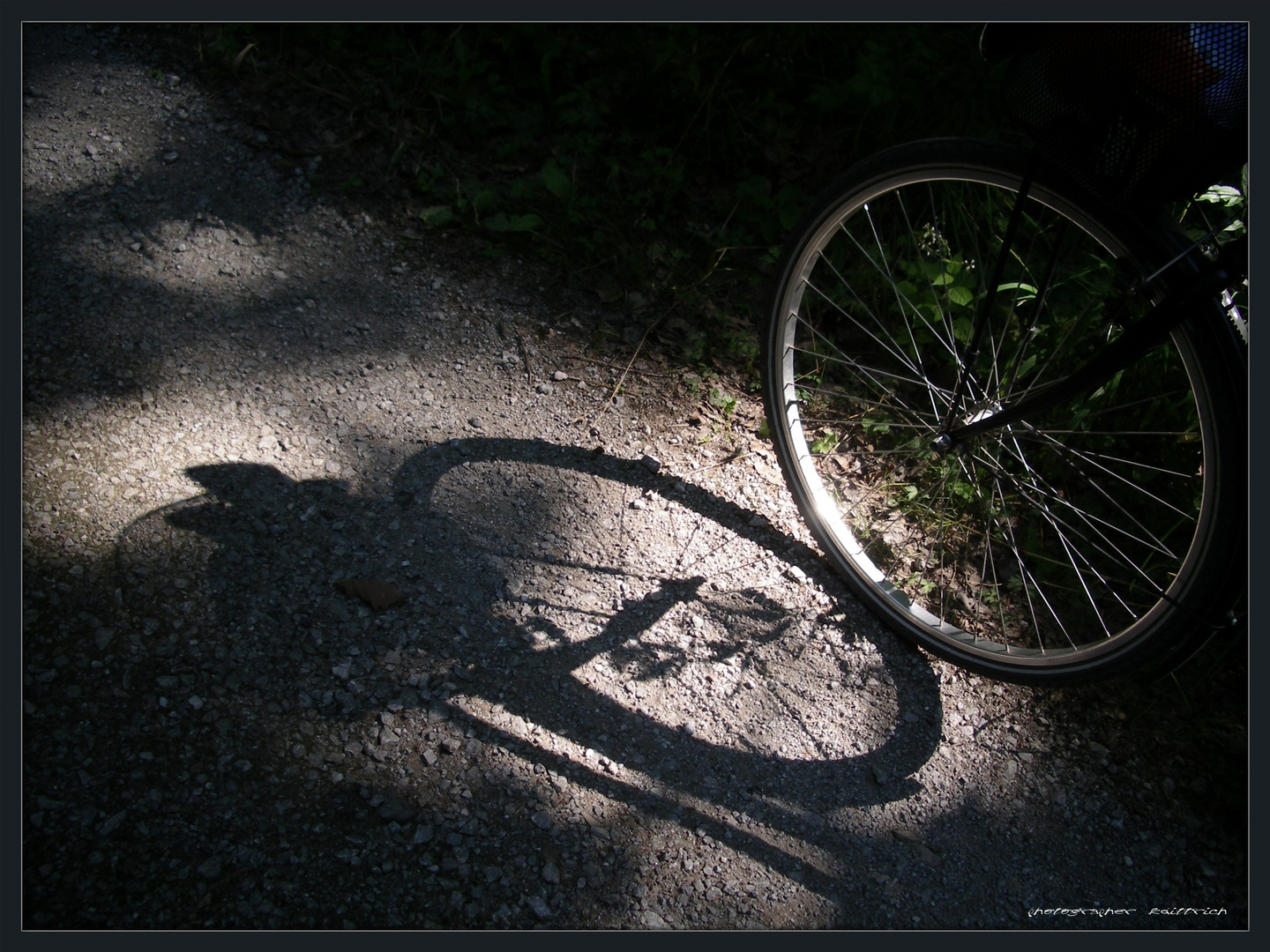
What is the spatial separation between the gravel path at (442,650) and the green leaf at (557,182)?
1.42ft

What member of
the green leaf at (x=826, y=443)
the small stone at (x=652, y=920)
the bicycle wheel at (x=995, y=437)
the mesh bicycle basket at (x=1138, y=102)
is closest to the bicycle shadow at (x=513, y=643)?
the small stone at (x=652, y=920)

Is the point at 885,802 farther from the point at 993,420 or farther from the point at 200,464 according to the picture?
the point at 200,464

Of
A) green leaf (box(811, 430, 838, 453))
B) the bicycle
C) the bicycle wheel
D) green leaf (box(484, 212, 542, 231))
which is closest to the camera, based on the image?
the bicycle

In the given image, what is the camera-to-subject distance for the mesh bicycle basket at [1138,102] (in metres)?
1.44

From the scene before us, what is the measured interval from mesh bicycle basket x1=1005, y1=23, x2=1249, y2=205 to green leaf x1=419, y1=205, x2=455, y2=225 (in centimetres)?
185

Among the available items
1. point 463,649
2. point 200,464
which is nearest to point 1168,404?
point 463,649

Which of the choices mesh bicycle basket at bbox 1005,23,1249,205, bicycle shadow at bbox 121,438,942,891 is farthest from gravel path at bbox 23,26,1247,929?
mesh bicycle basket at bbox 1005,23,1249,205

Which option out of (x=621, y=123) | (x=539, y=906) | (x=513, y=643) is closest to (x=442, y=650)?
(x=513, y=643)

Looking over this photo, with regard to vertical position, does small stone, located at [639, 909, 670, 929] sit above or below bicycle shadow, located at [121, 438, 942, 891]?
below

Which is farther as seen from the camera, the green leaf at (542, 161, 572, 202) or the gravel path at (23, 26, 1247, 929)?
the green leaf at (542, 161, 572, 202)

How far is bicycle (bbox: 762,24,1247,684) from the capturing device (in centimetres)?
157

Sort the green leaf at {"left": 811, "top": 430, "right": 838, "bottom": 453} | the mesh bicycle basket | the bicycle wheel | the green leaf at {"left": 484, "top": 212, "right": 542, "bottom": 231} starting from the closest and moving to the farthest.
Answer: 1. the mesh bicycle basket
2. the bicycle wheel
3. the green leaf at {"left": 811, "top": 430, "right": 838, "bottom": 453}
4. the green leaf at {"left": 484, "top": 212, "right": 542, "bottom": 231}

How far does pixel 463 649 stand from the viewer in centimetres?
198

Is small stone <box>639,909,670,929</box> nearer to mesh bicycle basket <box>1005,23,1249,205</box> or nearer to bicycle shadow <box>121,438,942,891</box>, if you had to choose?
bicycle shadow <box>121,438,942,891</box>
